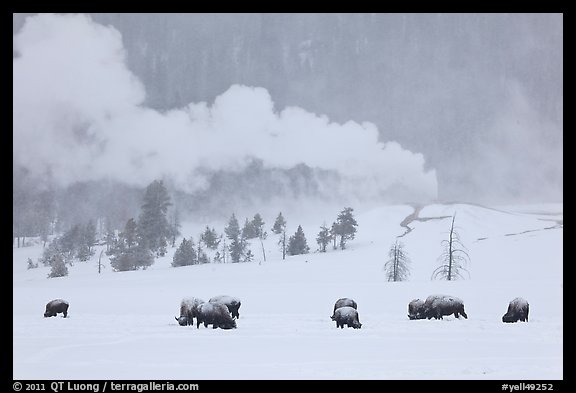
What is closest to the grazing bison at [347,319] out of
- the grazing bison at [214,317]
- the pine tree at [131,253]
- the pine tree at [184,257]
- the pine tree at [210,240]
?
the grazing bison at [214,317]

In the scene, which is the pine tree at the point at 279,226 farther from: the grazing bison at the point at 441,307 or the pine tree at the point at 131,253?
the grazing bison at the point at 441,307

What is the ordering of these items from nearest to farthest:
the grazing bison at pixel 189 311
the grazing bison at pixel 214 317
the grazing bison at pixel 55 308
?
the grazing bison at pixel 214 317 → the grazing bison at pixel 189 311 → the grazing bison at pixel 55 308

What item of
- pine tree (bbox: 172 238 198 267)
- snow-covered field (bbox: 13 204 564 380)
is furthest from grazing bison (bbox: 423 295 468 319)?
pine tree (bbox: 172 238 198 267)

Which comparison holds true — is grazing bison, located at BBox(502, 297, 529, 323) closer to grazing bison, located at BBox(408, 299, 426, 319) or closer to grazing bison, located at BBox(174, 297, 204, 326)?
grazing bison, located at BBox(408, 299, 426, 319)
